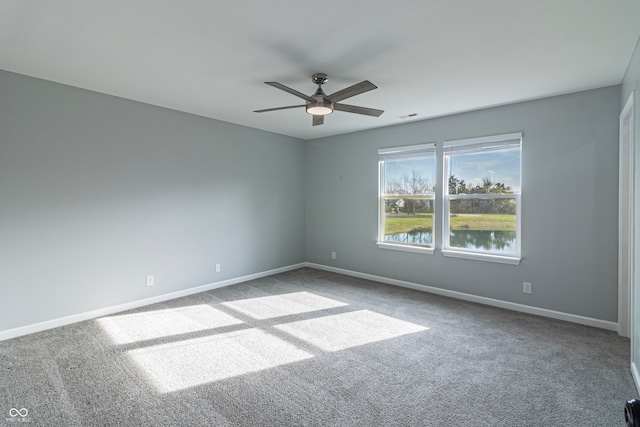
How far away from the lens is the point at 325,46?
2455 mm

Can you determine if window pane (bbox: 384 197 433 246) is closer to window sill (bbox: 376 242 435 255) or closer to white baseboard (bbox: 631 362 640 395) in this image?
window sill (bbox: 376 242 435 255)

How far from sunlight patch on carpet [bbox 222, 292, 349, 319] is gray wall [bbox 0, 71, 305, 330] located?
99 centimetres

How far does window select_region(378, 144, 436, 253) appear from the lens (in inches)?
185

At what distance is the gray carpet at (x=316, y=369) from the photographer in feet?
6.57

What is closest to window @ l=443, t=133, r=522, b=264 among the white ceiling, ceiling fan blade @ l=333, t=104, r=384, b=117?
the white ceiling

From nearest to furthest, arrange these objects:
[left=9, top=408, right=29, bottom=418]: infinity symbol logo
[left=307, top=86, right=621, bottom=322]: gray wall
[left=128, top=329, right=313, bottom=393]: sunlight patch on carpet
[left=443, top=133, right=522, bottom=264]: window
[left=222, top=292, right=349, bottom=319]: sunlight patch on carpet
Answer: [left=9, top=408, right=29, bottom=418]: infinity symbol logo < [left=128, top=329, right=313, bottom=393]: sunlight patch on carpet < [left=307, top=86, right=621, bottom=322]: gray wall < [left=222, top=292, right=349, bottom=319]: sunlight patch on carpet < [left=443, top=133, right=522, bottom=264]: window

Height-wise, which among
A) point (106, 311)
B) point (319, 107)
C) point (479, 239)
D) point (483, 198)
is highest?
point (319, 107)

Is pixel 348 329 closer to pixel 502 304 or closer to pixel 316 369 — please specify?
pixel 316 369

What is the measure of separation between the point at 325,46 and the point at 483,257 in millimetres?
3278

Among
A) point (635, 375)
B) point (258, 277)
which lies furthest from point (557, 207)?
point (258, 277)

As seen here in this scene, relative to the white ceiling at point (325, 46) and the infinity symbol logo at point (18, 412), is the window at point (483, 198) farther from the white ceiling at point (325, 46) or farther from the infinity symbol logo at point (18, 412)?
the infinity symbol logo at point (18, 412)

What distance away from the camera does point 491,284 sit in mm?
4051

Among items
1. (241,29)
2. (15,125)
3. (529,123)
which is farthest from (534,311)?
(15,125)

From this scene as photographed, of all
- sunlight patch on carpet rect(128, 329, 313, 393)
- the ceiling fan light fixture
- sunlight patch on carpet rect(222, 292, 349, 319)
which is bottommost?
sunlight patch on carpet rect(128, 329, 313, 393)
